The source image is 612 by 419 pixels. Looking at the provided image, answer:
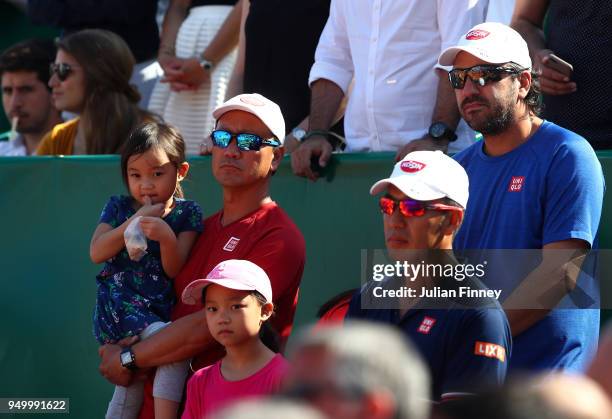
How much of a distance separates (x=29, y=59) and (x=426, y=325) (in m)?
4.96

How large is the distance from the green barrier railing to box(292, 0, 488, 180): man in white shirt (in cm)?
19

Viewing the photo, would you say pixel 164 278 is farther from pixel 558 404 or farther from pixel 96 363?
pixel 558 404

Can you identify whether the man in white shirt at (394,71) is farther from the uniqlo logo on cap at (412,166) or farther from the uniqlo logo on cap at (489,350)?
the uniqlo logo on cap at (489,350)

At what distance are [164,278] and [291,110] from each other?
71.2 inches

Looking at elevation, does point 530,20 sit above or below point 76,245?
above

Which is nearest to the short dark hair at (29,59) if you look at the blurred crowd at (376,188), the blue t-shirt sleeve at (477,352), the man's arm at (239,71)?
the blurred crowd at (376,188)

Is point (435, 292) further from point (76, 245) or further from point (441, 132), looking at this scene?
point (76, 245)

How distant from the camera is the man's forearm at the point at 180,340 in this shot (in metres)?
4.91

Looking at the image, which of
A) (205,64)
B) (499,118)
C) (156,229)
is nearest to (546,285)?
(499,118)

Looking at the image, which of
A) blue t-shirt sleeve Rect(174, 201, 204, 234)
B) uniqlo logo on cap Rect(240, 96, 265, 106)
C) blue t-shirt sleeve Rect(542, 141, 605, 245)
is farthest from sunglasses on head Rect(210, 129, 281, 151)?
blue t-shirt sleeve Rect(542, 141, 605, 245)

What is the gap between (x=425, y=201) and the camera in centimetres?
426

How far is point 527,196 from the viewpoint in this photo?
4672 mm

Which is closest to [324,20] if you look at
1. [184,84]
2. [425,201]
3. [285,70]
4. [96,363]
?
[285,70]

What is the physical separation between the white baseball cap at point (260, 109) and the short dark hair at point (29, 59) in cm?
327
